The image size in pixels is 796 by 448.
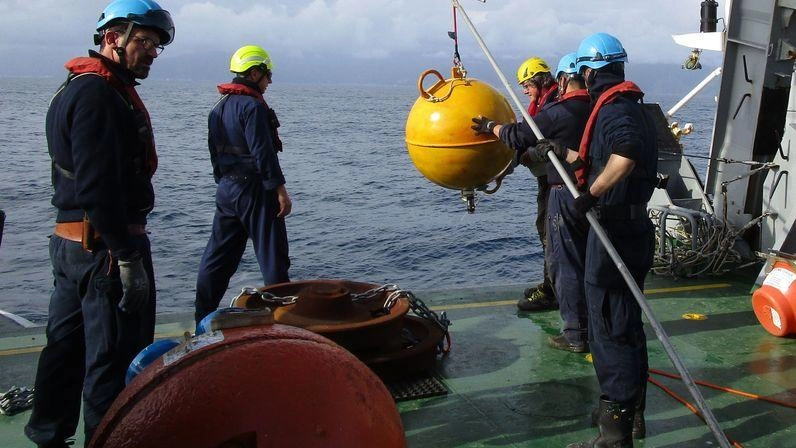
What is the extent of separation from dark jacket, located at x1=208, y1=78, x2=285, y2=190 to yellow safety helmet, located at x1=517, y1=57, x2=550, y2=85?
2054mm

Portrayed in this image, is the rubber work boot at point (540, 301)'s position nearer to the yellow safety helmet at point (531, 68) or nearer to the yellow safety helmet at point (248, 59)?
the yellow safety helmet at point (531, 68)

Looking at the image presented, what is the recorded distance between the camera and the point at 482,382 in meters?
4.55

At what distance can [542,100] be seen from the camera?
234 inches

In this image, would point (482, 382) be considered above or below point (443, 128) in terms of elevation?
below

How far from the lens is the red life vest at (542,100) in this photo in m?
5.84

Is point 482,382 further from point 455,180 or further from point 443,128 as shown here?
point 443,128

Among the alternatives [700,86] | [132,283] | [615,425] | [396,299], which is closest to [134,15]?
[132,283]

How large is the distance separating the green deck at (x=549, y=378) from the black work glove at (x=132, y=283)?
1.08 meters

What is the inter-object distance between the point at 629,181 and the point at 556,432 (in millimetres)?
1338

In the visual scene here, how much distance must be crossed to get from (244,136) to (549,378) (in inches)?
101

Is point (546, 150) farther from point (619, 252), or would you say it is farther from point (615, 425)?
point (615, 425)

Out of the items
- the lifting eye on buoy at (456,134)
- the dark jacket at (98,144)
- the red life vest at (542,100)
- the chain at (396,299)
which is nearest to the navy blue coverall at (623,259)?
the lifting eye on buoy at (456,134)

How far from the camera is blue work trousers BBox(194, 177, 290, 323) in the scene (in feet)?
17.0

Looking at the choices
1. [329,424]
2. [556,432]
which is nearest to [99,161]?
[329,424]
